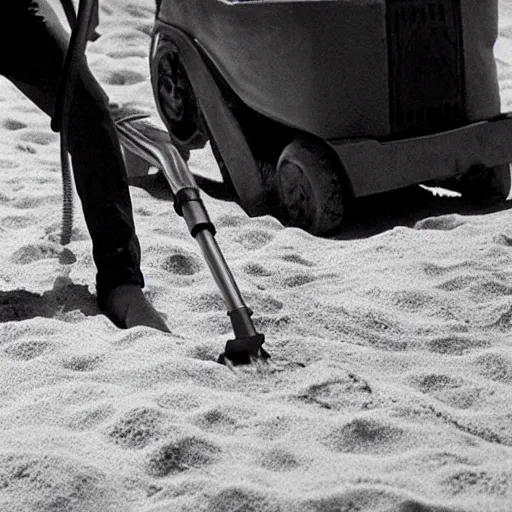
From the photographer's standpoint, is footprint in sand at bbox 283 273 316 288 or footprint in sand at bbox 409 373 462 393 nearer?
footprint in sand at bbox 409 373 462 393

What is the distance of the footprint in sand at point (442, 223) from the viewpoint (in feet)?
10.1

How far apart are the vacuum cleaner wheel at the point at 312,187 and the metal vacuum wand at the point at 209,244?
57 cm

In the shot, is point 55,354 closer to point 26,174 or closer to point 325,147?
point 325,147

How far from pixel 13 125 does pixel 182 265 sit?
56.5 inches

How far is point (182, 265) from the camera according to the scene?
9.08 ft

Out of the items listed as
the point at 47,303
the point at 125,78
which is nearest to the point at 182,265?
the point at 47,303

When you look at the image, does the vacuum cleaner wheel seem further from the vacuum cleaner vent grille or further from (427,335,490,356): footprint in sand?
(427,335,490,356): footprint in sand

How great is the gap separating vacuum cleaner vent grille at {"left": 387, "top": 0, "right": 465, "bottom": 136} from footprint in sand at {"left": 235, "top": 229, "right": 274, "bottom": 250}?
1.44ft

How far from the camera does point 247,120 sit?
131 inches

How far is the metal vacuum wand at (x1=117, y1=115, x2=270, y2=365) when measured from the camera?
7.09ft

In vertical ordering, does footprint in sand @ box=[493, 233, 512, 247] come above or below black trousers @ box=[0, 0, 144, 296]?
below

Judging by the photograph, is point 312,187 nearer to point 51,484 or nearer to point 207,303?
point 207,303

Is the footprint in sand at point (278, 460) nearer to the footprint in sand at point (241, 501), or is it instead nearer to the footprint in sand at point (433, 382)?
the footprint in sand at point (241, 501)

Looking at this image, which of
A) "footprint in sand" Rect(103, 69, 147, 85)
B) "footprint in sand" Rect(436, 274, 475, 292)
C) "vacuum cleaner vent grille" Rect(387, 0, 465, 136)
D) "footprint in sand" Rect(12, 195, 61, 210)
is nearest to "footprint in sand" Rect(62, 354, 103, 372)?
"footprint in sand" Rect(436, 274, 475, 292)
